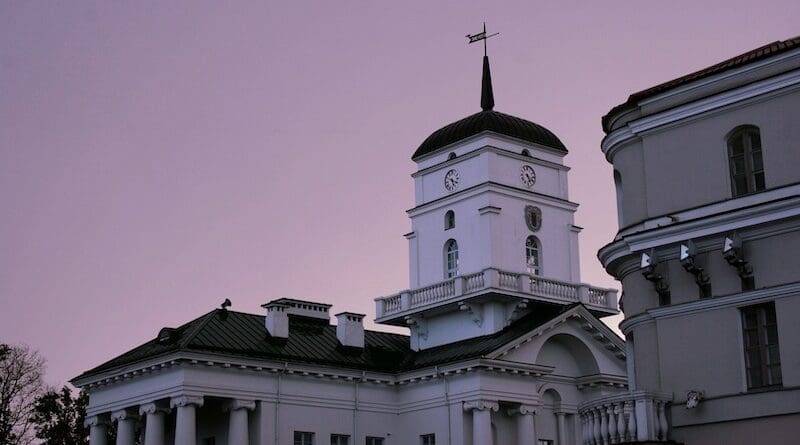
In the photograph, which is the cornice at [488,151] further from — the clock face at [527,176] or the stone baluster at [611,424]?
the stone baluster at [611,424]

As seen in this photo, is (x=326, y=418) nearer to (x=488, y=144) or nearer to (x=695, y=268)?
(x=488, y=144)

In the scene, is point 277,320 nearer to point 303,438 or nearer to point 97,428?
point 303,438

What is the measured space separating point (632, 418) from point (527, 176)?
2609 centimetres

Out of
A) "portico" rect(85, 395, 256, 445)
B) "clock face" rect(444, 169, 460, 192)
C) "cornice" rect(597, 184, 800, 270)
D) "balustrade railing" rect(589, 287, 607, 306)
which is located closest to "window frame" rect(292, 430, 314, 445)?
"portico" rect(85, 395, 256, 445)

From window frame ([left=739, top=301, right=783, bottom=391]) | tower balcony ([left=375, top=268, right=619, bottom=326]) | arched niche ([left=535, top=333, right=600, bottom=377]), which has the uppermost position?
tower balcony ([left=375, top=268, right=619, bottom=326])

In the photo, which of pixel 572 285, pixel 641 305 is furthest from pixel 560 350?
pixel 641 305

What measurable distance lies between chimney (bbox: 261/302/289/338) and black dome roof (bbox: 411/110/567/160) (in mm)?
10367

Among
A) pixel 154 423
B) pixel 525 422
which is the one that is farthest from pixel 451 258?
pixel 154 423

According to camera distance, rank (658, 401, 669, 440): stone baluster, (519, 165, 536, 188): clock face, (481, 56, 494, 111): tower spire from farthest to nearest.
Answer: (481, 56, 494, 111): tower spire → (519, 165, 536, 188): clock face → (658, 401, 669, 440): stone baluster

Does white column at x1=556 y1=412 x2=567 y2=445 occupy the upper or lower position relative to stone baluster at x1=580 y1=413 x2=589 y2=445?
upper

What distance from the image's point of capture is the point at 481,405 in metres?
42.4

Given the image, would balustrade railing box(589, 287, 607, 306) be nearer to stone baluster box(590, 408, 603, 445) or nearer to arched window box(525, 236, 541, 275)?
arched window box(525, 236, 541, 275)

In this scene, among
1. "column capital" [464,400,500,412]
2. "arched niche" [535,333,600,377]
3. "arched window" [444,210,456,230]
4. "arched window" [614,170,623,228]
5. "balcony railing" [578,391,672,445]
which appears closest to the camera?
"balcony railing" [578,391,672,445]

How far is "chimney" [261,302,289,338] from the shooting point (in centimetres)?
4475
